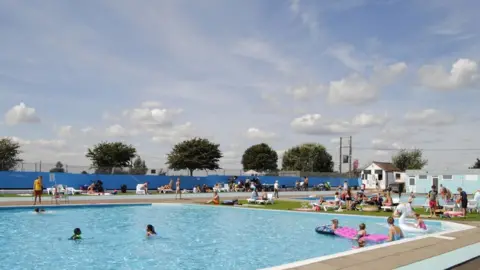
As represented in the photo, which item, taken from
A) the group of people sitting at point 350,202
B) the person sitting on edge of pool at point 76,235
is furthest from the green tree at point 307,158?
the person sitting on edge of pool at point 76,235

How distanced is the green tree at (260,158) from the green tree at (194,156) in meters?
25.9

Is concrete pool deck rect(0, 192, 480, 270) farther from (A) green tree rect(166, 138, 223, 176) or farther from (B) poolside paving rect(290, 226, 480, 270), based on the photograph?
(A) green tree rect(166, 138, 223, 176)

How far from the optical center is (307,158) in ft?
376

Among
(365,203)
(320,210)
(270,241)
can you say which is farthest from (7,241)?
(365,203)

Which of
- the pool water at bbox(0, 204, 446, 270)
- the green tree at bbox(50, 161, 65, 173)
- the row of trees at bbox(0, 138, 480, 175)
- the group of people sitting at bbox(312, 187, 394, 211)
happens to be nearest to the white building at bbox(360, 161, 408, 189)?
the row of trees at bbox(0, 138, 480, 175)

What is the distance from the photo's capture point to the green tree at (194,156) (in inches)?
3364

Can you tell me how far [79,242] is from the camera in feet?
51.9

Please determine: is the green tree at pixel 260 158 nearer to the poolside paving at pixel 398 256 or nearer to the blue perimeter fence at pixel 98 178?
the blue perimeter fence at pixel 98 178

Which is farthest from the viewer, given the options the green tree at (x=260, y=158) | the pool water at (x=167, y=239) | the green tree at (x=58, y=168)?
the green tree at (x=260, y=158)

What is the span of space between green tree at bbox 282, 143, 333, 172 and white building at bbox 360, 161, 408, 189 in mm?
23871

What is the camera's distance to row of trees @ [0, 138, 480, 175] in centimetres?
5420

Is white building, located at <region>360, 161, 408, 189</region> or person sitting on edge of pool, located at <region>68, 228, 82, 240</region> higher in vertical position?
white building, located at <region>360, 161, 408, 189</region>

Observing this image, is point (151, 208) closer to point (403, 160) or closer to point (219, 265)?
point (219, 265)

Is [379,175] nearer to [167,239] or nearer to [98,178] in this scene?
[98,178]
